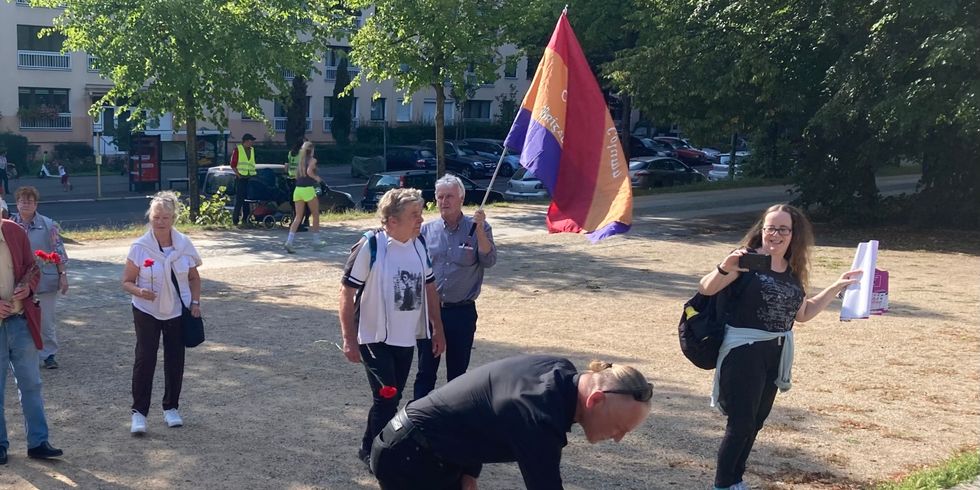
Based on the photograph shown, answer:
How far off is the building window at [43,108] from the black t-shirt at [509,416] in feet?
162

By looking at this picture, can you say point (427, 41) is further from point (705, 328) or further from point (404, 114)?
point (404, 114)

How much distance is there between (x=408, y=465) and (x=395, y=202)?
2243mm

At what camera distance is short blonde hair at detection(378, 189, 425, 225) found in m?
5.71

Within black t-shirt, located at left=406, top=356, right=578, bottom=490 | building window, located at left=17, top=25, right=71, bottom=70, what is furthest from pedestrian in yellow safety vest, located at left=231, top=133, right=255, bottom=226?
building window, located at left=17, top=25, right=71, bottom=70

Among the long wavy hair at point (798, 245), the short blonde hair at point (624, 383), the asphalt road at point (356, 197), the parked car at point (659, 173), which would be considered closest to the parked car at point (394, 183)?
the asphalt road at point (356, 197)

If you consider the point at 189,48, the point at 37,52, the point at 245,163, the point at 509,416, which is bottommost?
the point at 509,416

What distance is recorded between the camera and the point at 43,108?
4838cm

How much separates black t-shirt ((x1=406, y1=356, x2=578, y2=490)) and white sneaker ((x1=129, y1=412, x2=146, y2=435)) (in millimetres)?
3692

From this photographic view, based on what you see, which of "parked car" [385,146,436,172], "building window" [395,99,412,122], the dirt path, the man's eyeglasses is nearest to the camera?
the man's eyeglasses

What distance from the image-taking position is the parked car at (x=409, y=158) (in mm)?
45969

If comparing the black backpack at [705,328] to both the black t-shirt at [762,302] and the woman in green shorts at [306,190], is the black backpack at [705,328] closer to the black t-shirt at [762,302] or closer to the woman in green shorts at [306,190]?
the black t-shirt at [762,302]

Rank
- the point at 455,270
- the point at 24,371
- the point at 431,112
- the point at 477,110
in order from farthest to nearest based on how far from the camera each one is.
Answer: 1. the point at 477,110
2. the point at 431,112
3. the point at 455,270
4. the point at 24,371

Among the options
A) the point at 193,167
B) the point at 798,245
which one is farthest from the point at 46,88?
the point at 798,245

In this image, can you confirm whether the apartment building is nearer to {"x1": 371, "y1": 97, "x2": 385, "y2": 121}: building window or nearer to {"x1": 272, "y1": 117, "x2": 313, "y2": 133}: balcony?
{"x1": 272, "y1": 117, "x2": 313, "y2": 133}: balcony
